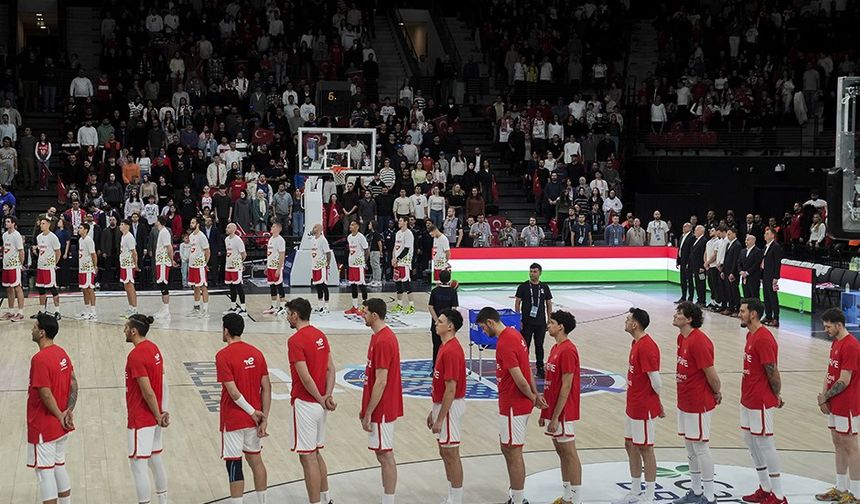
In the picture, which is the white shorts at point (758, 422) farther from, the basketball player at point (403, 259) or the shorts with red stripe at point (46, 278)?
the shorts with red stripe at point (46, 278)

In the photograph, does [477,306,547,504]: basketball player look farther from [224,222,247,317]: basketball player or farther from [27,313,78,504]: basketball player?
[224,222,247,317]: basketball player

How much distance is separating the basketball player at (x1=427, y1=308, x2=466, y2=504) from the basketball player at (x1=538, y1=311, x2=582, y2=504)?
74 cm

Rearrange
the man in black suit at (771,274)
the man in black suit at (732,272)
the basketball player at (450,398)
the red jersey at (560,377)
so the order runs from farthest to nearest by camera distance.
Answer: the man in black suit at (732,272) → the man in black suit at (771,274) → the red jersey at (560,377) → the basketball player at (450,398)

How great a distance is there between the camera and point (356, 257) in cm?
2156

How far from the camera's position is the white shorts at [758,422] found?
392 inches

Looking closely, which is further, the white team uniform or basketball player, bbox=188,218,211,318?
the white team uniform

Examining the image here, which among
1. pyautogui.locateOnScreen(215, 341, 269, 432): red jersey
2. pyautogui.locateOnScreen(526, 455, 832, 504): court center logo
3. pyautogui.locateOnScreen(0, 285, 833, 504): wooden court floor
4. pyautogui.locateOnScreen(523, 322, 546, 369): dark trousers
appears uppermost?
pyautogui.locateOnScreen(215, 341, 269, 432): red jersey

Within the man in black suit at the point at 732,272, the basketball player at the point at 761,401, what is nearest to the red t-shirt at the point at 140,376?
the basketball player at the point at 761,401

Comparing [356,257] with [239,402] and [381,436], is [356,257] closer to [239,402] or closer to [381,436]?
[381,436]

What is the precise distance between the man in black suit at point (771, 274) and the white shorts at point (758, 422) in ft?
35.3

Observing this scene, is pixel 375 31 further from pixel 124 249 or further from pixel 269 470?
pixel 269 470

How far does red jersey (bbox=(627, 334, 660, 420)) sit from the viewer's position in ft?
32.3

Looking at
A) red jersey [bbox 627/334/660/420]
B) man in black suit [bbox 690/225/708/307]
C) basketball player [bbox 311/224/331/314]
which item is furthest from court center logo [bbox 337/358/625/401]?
man in black suit [bbox 690/225/708/307]

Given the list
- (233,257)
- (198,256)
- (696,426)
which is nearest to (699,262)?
(233,257)
